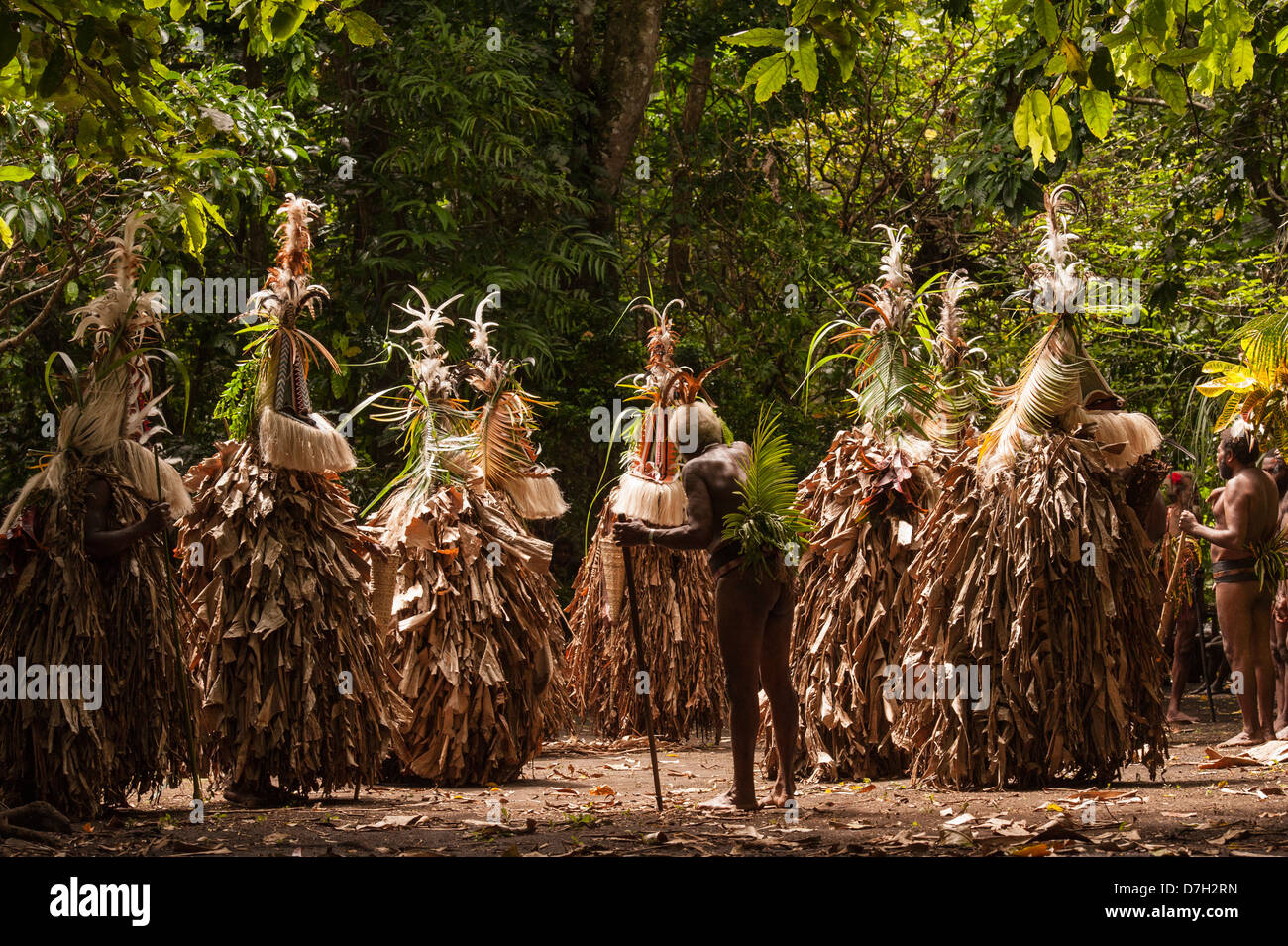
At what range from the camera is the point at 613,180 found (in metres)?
13.6

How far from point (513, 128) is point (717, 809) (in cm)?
859

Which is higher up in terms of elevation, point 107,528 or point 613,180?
point 613,180

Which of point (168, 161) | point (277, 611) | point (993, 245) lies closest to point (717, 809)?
point (277, 611)

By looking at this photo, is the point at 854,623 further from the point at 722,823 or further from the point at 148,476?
the point at 148,476

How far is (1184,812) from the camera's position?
539 cm

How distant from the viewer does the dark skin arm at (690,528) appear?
5.84 meters

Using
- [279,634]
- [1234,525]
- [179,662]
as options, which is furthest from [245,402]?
[1234,525]

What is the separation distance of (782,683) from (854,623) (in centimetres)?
135

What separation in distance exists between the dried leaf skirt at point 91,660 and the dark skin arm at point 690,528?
2.11 metres

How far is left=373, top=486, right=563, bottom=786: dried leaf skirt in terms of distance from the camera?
7.37 metres

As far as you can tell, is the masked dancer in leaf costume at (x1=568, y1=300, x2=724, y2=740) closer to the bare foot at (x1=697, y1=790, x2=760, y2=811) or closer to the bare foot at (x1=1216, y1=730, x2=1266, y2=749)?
the bare foot at (x1=697, y1=790, x2=760, y2=811)

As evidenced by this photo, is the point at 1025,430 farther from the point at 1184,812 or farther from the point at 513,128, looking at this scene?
the point at 513,128

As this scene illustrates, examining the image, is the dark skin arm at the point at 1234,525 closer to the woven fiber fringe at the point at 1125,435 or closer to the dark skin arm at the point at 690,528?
the woven fiber fringe at the point at 1125,435

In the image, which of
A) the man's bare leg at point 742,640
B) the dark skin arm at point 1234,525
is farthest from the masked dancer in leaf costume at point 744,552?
the dark skin arm at point 1234,525
